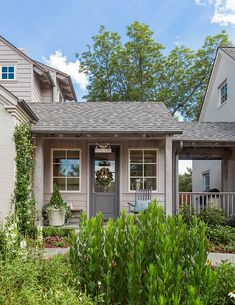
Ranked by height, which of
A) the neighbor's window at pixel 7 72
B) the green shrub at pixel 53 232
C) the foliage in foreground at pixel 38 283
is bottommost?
the green shrub at pixel 53 232

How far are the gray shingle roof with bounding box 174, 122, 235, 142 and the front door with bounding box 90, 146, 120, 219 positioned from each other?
2181 millimetres

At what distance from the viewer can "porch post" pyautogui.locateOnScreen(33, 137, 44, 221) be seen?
10391 mm

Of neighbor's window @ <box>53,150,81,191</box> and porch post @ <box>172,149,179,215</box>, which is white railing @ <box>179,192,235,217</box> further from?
neighbor's window @ <box>53,150,81,191</box>

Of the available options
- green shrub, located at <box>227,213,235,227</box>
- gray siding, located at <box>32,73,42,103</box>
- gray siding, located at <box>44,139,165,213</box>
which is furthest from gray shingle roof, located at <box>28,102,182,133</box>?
green shrub, located at <box>227,213,235,227</box>

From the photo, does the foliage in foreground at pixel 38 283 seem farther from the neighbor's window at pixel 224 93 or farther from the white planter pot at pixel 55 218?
the neighbor's window at pixel 224 93

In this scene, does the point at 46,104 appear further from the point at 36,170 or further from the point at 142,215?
the point at 142,215

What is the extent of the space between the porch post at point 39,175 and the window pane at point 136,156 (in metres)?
2.84

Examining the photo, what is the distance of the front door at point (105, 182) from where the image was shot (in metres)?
11.7

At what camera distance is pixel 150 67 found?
88.5 feet

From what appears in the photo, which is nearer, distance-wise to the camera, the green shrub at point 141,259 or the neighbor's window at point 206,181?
the green shrub at point 141,259

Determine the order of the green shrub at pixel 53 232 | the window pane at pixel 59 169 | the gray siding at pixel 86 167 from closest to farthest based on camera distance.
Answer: the green shrub at pixel 53 232 < the gray siding at pixel 86 167 < the window pane at pixel 59 169

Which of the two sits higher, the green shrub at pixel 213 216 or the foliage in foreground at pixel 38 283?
the foliage in foreground at pixel 38 283

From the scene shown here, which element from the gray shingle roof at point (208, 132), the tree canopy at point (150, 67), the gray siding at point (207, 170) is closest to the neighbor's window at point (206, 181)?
the gray siding at point (207, 170)

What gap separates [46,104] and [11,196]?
528 centimetres
